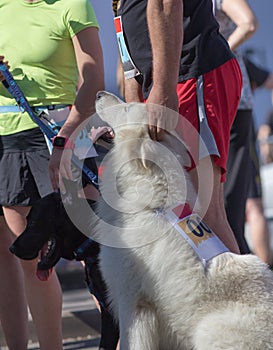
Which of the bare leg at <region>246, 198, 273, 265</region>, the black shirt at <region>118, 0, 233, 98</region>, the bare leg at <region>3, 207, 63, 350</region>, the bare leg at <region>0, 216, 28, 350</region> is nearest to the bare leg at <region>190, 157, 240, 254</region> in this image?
the black shirt at <region>118, 0, 233, 98</region>

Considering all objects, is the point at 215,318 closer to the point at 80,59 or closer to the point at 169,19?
the point at 169,19

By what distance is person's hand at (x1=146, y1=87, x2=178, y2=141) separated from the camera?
3.47 metres

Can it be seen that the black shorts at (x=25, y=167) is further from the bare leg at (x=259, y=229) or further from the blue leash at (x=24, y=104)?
the bare leg at (x=259, y=229)

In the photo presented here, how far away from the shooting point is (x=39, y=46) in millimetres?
4395

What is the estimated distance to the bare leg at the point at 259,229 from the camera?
245 inches

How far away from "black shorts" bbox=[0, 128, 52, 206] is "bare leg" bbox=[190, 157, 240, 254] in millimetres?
1066

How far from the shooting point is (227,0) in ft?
18.5

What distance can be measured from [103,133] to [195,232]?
641 millimetres

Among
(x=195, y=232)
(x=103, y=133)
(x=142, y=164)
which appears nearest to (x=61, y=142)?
(x=103, y=133)

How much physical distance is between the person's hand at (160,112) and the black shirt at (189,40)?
12.9 inches

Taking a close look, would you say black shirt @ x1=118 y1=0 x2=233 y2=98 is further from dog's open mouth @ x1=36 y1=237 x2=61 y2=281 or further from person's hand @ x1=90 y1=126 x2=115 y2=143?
dog's open mouth @ x1=36 y1=237 x2=61 y2=281

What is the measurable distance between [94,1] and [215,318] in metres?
3.92

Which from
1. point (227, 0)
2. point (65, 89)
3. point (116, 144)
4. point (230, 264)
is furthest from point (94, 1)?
point (230, 264)

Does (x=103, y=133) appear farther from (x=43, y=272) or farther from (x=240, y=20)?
(x=240, y=20)
